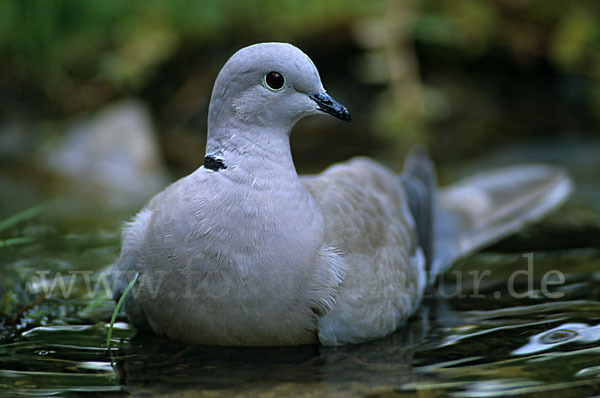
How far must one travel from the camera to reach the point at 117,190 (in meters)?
6.75

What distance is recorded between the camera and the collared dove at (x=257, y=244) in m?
3.20

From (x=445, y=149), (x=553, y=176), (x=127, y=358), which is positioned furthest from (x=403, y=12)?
(x=127, y=358)

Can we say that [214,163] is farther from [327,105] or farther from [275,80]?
[327,105]

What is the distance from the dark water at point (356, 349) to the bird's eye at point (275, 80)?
1068 millimetres

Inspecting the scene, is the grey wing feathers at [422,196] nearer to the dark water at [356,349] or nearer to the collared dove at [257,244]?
the dark water at [356,349]

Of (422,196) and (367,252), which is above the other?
(422,196)

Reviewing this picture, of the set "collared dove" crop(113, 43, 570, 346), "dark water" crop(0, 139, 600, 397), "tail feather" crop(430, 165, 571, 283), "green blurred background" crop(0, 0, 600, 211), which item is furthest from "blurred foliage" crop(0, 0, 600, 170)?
"collared dove" crop(113, 43, 570, 346)

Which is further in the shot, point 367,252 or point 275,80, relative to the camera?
point 367,252

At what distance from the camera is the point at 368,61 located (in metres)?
8.68

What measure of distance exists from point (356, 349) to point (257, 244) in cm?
63

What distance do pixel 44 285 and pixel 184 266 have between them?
1217 mm

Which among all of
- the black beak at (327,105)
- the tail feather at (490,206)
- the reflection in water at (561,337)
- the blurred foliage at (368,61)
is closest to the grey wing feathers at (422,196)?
the tail feather at (490,206)

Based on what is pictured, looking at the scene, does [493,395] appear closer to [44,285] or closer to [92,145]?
[44,285]

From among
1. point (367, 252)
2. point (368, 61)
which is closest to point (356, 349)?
point (367, 252)
